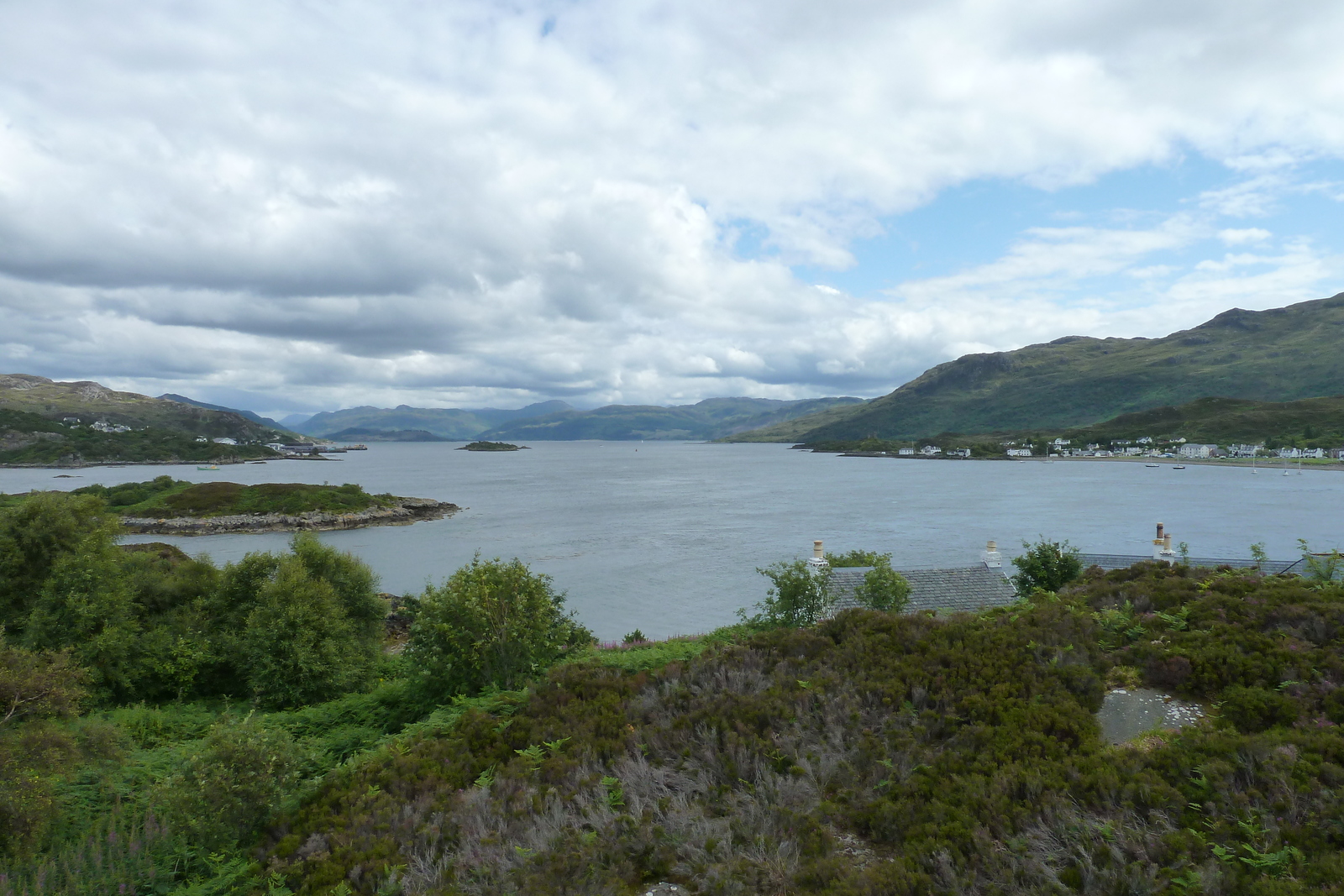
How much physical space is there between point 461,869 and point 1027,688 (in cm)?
765

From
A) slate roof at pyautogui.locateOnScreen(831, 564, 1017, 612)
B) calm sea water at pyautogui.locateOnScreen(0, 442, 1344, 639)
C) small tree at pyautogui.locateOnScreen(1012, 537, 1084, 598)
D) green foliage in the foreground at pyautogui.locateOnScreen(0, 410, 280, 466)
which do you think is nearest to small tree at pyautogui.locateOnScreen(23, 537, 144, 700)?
calm sea water at pyautogui.locateOnScreen(0, 442, 1344, 639)

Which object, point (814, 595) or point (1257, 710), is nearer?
point (1257, 710)

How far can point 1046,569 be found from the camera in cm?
2456

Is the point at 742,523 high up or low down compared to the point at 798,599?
down

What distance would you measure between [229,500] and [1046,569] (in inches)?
3429

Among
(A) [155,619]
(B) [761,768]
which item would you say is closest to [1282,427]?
(B) [761,768]

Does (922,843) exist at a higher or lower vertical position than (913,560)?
higher

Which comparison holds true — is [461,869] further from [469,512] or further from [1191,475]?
[1191,475]

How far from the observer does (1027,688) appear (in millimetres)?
9125

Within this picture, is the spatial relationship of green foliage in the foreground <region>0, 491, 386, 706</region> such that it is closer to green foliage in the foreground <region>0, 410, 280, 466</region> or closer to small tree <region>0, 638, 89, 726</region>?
small tree <region>0, 638, 89, 726</region>

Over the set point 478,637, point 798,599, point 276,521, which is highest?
point 478,637

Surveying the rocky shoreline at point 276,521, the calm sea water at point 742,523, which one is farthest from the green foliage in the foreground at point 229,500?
the calm sea water at point 742,523

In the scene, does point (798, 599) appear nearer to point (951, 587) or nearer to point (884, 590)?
point (884, 590)

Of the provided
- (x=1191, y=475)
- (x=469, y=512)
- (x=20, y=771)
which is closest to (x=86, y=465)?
(x=469, y=512)
